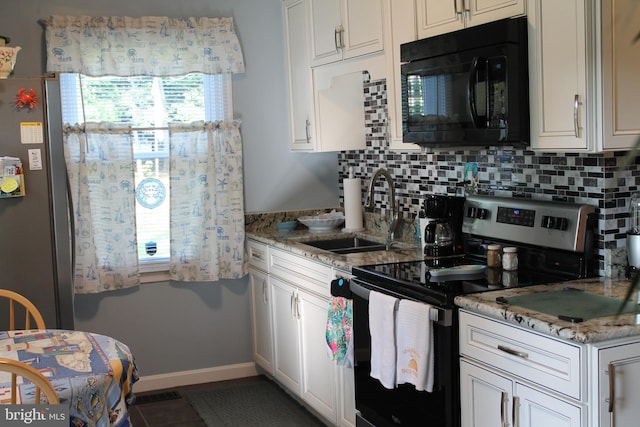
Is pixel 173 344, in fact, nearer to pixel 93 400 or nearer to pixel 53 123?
pixel 53 123

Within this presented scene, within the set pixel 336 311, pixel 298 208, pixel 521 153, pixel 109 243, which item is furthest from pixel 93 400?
pixel 298 208

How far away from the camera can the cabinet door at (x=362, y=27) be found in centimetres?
341

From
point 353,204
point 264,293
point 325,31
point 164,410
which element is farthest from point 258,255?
point 325,31

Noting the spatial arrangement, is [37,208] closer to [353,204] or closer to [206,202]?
[206,202]

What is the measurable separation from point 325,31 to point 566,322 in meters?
2.30

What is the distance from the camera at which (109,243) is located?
4.22 meters

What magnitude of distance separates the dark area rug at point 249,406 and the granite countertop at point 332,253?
874mm

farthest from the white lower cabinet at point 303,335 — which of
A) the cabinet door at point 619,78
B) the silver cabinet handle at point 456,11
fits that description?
the cabinet door at point 619,78

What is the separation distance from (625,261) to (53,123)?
2460 mm

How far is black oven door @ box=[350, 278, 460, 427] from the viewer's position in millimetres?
2480

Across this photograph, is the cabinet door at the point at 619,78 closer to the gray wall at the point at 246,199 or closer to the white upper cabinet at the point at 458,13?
the white upper cabinet at the point at 458,13

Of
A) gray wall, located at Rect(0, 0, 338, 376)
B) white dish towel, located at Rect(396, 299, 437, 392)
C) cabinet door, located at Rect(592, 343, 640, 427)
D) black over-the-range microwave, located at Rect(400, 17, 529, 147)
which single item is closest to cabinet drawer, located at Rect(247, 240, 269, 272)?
gray wall, located at Rect(0, 0, 338, 376)

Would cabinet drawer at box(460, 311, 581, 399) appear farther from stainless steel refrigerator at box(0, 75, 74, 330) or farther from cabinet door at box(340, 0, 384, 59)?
stainless steel refrigerator at box(0, 75, 74, 330)

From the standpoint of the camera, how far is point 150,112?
4.30 meters
